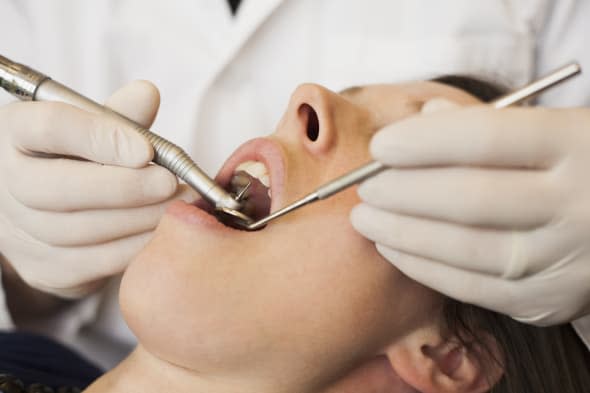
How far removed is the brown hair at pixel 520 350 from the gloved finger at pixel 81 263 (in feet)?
1.76

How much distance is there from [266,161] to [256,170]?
A: 5 cm

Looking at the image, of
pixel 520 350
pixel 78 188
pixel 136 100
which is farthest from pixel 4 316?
pixel 520 350

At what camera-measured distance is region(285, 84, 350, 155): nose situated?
95cm

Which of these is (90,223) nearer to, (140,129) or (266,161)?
(140,129)

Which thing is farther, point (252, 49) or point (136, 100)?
point (252, 49)

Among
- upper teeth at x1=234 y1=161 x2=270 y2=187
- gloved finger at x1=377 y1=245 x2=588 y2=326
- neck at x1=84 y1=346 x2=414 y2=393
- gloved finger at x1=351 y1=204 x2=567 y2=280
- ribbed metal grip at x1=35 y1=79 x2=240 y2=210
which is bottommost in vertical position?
neck at x1=84 y1=346 x2=414 y2=393

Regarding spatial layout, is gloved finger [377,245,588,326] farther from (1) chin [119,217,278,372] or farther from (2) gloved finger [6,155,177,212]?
(2) gloved finger [6,155,177,212]

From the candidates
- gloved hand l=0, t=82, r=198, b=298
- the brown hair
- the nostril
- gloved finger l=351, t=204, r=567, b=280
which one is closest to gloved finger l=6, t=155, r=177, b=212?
gloved hand l=0, t=82, r=198, b=298

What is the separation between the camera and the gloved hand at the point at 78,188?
996 mm

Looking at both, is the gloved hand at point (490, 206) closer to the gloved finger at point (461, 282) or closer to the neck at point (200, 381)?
the gloved finger at point (461, 282)

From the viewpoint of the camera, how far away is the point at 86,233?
1.10 m

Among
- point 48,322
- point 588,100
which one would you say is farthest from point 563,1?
point 48,322

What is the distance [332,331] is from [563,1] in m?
0.84

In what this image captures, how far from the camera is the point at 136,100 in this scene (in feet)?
3.61
